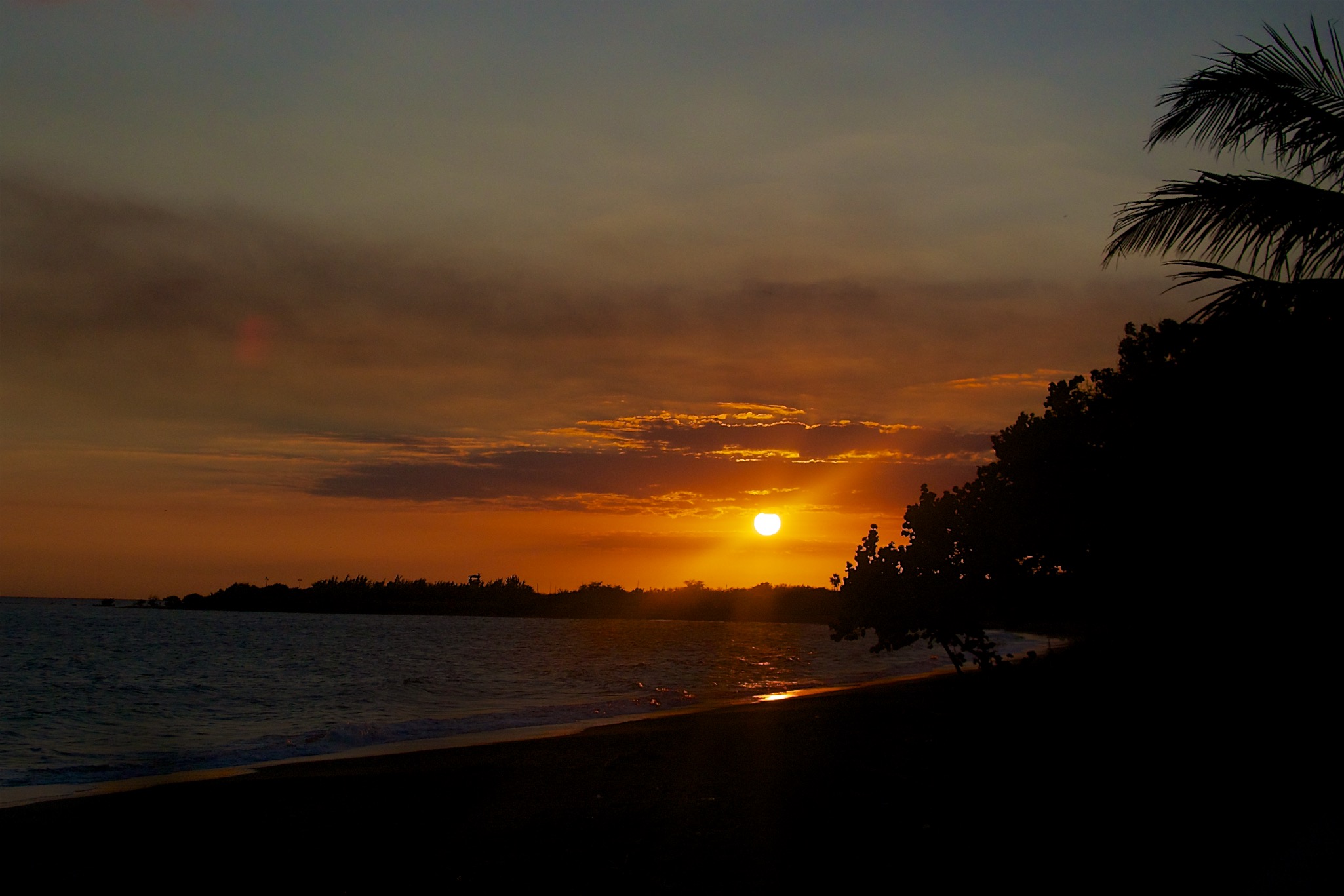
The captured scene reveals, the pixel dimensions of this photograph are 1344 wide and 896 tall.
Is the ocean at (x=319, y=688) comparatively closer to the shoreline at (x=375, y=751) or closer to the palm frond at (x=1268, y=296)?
the shoreline at (x=375, y=751)

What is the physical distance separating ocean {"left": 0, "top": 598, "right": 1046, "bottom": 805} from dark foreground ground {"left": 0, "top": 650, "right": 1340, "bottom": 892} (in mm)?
5097

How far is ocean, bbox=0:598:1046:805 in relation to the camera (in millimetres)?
20047

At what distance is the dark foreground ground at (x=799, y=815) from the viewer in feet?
26.1

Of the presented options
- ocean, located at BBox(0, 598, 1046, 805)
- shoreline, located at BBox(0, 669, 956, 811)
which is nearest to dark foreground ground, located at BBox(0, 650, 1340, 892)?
shoreline, located at BBox(0, 669, 956, 811)

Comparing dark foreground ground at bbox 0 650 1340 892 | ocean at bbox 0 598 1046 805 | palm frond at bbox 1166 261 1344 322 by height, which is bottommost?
ocean at bbox 0 598 1046 805

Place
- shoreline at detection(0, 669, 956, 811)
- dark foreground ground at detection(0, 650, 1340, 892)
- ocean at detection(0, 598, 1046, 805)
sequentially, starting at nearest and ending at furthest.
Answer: dark foreground ground at detection(0, 650, 1340, 892), shoreline at detection(0, 669, 956, 811), ocean at detection(0, 598, 1046, 805)

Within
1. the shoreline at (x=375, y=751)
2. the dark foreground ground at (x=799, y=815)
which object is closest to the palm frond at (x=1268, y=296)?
the dark foreground ground at (x=799, y=815)

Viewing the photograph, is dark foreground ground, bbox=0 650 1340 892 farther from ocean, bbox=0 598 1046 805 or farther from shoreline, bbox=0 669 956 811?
ocean, bbox=0 598 1046 805

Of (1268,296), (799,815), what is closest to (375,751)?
(799,815)

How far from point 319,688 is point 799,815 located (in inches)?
1203

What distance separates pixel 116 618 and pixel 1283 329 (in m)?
146

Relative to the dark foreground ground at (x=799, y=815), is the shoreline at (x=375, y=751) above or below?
below

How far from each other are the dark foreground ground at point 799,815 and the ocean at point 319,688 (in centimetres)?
510

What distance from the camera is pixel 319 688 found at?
36.1 m
